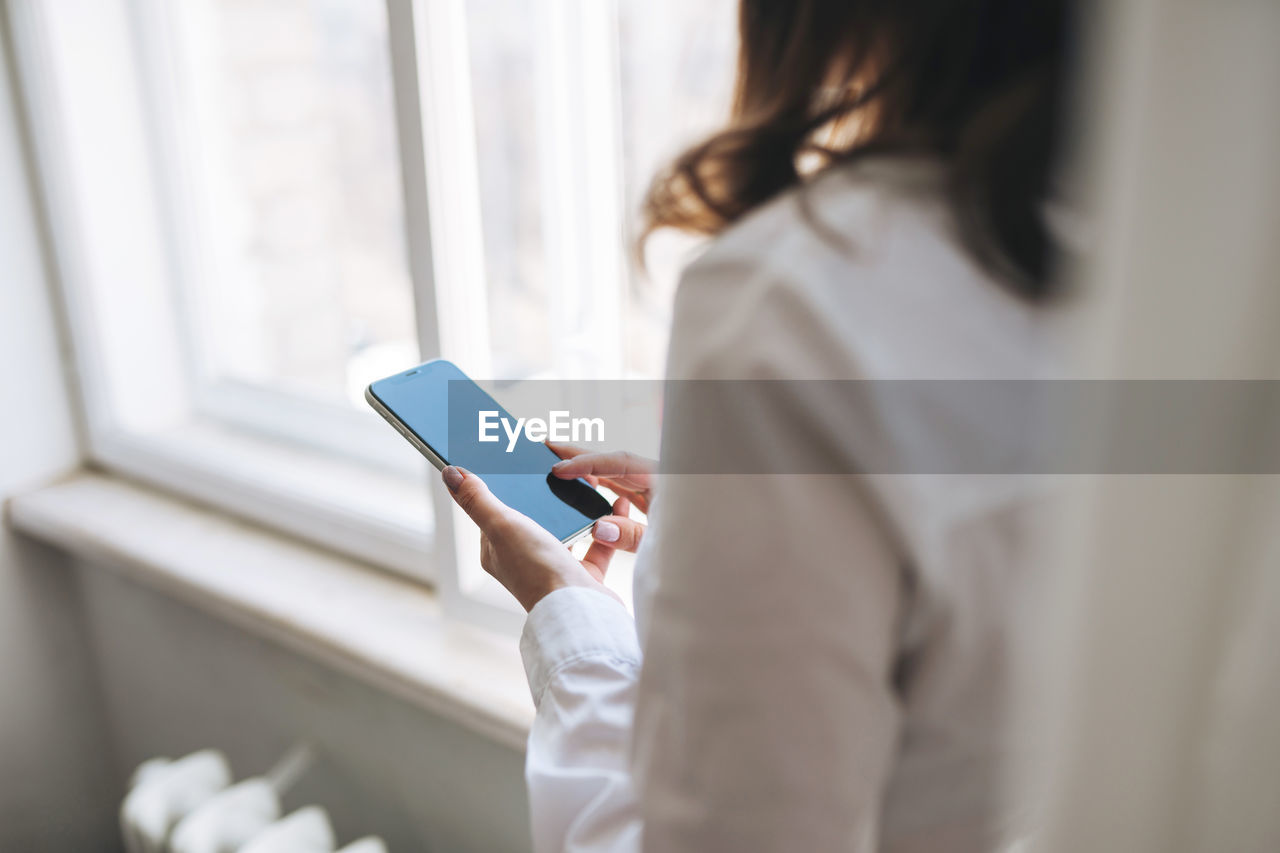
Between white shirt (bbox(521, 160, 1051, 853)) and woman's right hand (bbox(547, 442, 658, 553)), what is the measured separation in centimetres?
33

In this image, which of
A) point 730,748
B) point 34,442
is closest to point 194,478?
point 34,442

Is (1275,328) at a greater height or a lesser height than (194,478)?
greater

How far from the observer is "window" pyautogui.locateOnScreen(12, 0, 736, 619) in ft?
2.75

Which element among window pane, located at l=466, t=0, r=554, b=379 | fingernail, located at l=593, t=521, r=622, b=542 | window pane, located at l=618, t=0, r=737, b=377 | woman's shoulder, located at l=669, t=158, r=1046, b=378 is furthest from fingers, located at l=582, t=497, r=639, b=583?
woman's shoulder, located at l=669, t=158, r=1046, b=378

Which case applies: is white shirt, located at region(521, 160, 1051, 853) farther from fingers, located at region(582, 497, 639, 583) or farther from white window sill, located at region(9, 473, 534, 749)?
white window sill, located at region(9, 473, 534, 749)

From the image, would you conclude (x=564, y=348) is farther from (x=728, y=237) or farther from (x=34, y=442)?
(x=34, y=442)

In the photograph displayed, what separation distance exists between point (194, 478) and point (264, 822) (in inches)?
17.7

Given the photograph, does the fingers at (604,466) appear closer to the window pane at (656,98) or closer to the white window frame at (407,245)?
the window pane at (656,98)

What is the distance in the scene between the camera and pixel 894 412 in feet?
1.01

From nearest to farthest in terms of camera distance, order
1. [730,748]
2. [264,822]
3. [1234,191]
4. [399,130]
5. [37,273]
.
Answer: [1234,191] → [730,748] → [399,130] → [264,822] → [37,273]

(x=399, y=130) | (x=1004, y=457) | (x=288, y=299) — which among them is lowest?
(x=288, y=299)

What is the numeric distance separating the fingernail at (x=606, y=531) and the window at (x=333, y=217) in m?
0.25

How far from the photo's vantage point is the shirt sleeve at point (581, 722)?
460mm

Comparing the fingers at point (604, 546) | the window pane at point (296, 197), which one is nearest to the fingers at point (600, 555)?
the fingers at point (604, 546)
